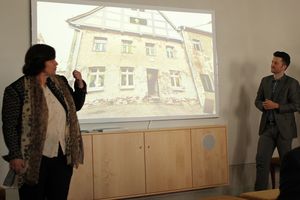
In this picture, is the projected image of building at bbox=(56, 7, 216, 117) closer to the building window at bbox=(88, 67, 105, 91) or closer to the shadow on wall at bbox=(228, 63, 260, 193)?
the building window at bbox=(88, 67, 105, 91)

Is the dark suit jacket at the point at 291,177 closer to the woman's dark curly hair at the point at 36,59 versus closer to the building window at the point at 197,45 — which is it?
the woman's dark curly hair at the point at 36,59

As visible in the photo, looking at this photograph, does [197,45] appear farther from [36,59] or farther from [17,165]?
[17,165]

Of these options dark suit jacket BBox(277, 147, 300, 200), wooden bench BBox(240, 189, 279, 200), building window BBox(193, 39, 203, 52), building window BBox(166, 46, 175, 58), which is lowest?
wooden bench BBox(240, 189, 279, 200)

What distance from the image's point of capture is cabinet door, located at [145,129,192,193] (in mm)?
3953

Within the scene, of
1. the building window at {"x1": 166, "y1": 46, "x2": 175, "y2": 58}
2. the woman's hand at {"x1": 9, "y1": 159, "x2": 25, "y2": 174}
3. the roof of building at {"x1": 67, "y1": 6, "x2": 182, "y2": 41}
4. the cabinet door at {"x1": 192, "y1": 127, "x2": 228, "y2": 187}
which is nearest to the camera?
the woman's hand at {"x1": 9, "y1": 159, "x2": 25, "y2": 174}

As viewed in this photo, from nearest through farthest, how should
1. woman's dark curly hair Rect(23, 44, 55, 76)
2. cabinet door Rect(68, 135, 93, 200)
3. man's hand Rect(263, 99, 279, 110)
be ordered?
woman's dark curly hair Rect(23, 44, 55, 76) → cabinet door Rect(68, 135, 93, 200) → man's hand Rect(263, 99, 279, 110)

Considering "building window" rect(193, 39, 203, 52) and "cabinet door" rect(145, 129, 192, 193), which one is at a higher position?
"building window" rect(193, 39, 203, 52)

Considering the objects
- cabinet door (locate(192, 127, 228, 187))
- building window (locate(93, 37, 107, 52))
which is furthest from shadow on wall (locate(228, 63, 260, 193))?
building window (locate(93, 37, 107, 52))

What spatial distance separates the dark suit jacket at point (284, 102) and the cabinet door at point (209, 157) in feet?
1.47

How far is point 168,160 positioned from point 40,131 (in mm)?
1870

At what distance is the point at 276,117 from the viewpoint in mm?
4117

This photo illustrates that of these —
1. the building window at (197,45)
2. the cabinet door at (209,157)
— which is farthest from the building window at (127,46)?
the cabinet door at (209,157)

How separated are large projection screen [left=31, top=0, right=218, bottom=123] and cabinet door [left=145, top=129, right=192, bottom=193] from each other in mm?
283

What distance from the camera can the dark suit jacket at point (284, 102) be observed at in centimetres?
410
